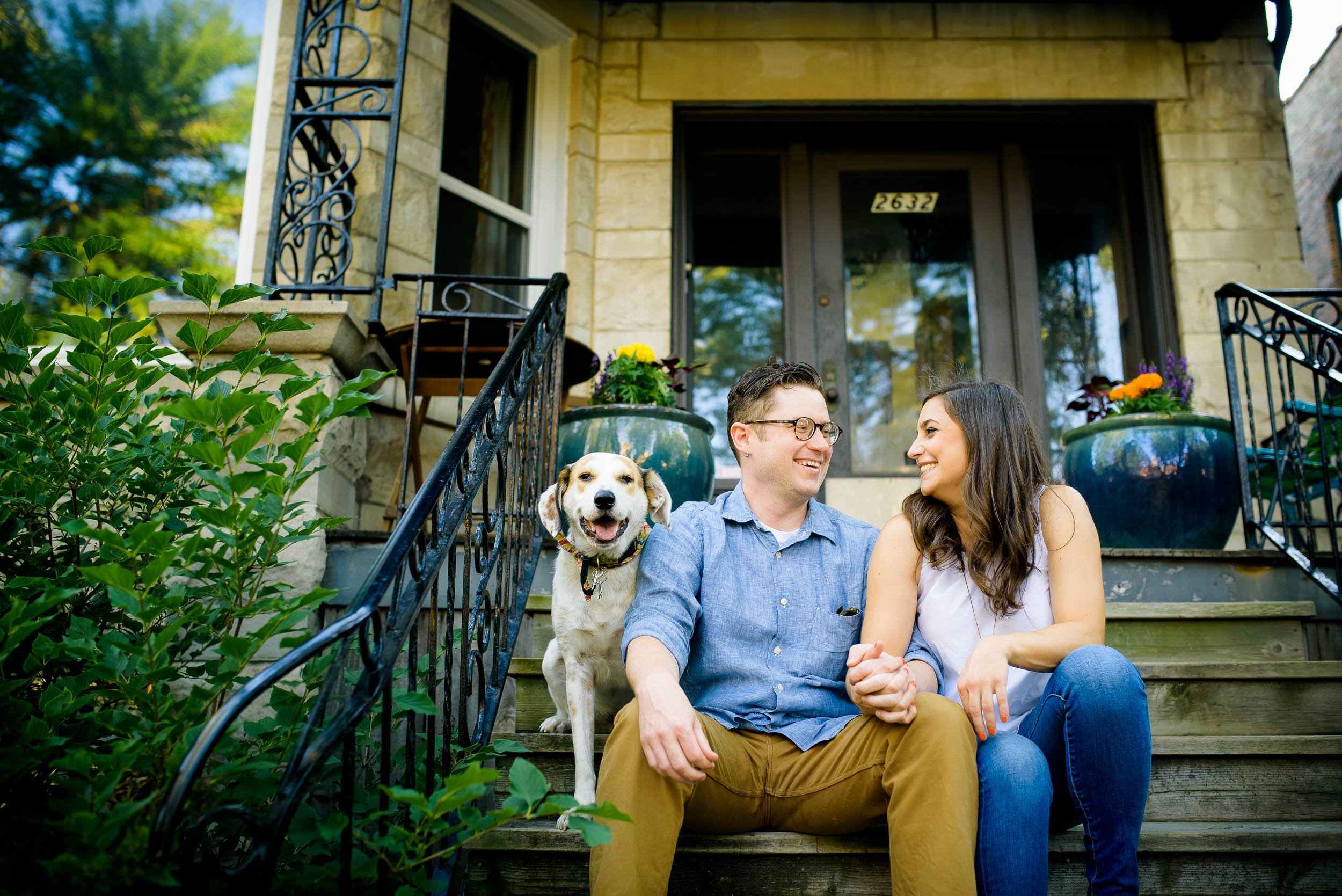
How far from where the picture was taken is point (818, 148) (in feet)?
17.0

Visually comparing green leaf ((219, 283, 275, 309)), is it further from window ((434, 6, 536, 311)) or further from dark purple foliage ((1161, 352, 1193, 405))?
dark purple foliage ((1161, 352, 1193, 405))

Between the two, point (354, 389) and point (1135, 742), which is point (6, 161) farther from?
point (1135, 742)

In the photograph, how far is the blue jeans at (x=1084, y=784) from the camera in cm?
149

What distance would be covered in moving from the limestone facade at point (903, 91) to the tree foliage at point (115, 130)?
150cm

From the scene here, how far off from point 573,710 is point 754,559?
1.89ft

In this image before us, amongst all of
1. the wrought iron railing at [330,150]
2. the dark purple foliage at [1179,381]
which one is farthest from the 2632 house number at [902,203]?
the wrought iron railing at [330,150]

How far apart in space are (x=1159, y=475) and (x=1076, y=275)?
2164 millimetres

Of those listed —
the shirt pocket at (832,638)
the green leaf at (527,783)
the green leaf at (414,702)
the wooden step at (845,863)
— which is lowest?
the wooden step at (845,863)

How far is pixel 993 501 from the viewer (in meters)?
1.84

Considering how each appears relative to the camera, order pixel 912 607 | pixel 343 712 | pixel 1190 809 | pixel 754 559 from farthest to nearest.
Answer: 1. pixel 1190 809
2. pixel 754 559
3. pixel 912 607
4. pixel 343 712

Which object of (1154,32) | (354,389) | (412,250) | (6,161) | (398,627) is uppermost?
(1154,32)

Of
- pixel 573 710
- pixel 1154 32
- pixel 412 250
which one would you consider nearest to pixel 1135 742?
pixel 573 710

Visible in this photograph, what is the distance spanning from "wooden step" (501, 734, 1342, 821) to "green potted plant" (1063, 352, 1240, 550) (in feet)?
4.41

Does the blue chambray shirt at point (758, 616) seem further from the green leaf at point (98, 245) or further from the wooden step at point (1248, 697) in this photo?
the green leaf at point (98, 245)
